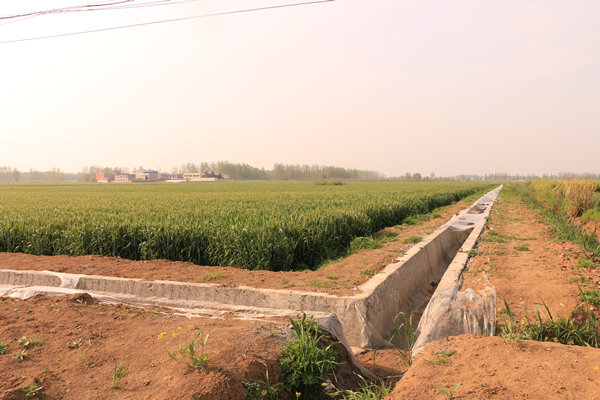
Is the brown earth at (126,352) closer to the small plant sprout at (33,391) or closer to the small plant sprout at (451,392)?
the small plant sprout at (33,391)

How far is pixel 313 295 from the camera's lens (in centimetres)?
432

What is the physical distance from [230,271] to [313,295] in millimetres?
1883

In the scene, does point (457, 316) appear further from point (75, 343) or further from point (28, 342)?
point (28, 342)

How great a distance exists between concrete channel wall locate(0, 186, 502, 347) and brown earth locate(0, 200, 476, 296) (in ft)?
0.71

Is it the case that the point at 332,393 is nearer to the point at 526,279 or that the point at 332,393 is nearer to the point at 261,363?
the point at 261,363

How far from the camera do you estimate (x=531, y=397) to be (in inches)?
88.4

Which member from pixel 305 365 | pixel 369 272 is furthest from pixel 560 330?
pixel 305 365

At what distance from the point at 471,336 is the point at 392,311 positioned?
1582 mm

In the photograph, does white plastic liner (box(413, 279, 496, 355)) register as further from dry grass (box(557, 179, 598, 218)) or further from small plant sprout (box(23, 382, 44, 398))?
dry grass (box(557, 179, 598, 218))

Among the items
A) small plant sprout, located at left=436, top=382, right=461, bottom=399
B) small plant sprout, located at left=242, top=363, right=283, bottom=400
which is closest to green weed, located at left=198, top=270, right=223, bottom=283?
small plant sprout, located at left=242, top=363, right=283, bottom=400

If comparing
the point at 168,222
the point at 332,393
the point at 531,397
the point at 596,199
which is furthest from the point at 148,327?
the point at 596,199

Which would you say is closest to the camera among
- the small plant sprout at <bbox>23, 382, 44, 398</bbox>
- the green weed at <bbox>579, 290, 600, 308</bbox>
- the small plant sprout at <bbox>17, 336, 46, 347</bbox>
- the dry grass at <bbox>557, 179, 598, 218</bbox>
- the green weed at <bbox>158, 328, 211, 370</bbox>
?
the small plant sprout at <bbox>23, 382, 44, 398</bbox>

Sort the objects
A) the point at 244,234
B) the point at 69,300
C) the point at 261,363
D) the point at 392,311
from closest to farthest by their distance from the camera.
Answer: the point at 261,363, the point at 69,300, the point at 392,311, the point at 244,234

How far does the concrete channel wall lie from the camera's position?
413cm
